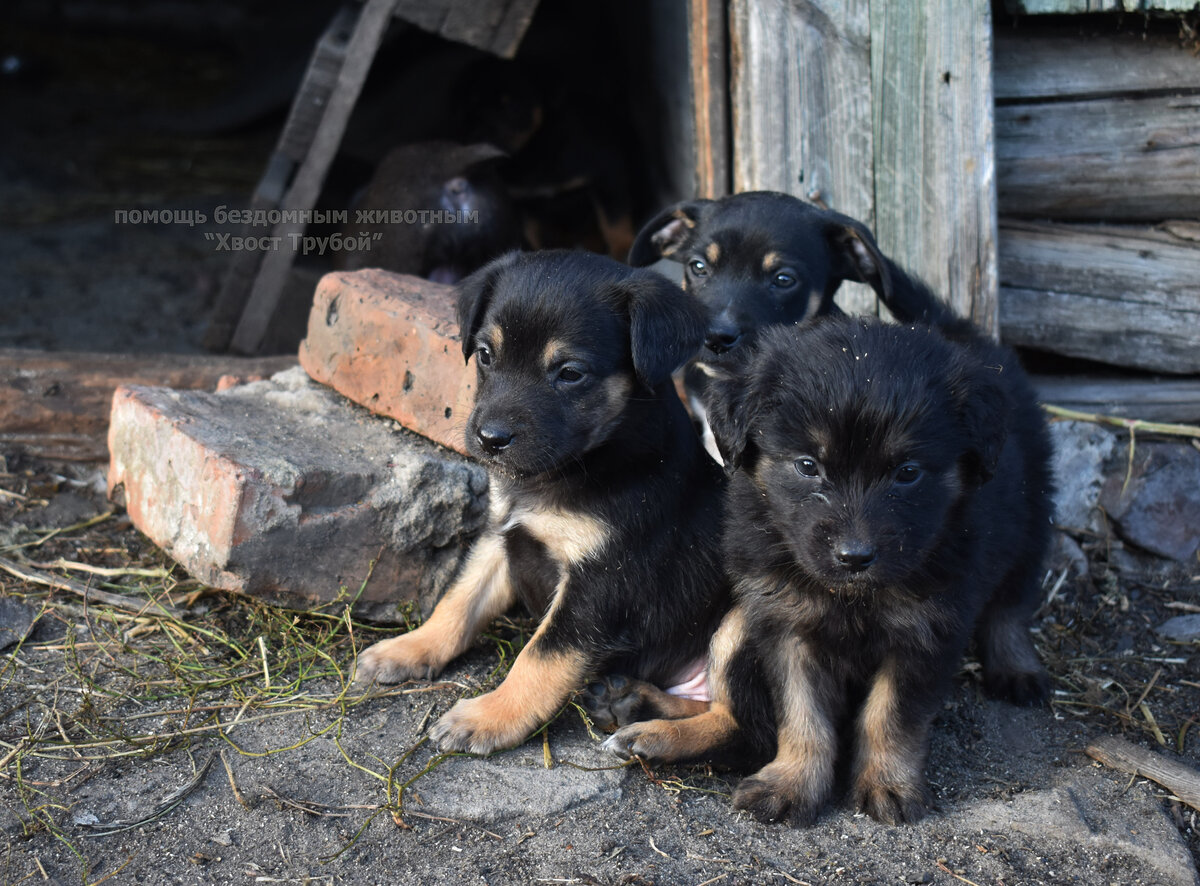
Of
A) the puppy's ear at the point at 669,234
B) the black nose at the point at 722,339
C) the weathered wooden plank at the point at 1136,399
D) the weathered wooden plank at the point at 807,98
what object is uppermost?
the weathered wooden plank at the point at 807,98

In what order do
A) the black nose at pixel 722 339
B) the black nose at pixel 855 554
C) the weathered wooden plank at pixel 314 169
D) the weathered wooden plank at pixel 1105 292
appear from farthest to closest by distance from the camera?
the weathered wooden plank at pixel 314 169 → the weathered wooden plank at pixel 1105 292 → the black nose at pixel 722 339 → the black nose at pixel 855 554

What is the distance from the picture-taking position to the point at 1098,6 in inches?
188

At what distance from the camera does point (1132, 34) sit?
204 inches

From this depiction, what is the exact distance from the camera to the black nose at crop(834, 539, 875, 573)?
2.84 m

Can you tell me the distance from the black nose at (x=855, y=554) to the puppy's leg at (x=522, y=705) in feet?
3.24

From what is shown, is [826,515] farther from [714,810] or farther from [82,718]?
[82,718]

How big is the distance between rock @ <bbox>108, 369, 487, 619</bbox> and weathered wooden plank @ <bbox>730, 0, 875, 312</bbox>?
2084 mm

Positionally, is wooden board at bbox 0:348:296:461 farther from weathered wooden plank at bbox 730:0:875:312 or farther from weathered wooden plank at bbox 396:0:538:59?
weathered wooden plank at bbox 730:0:875:312

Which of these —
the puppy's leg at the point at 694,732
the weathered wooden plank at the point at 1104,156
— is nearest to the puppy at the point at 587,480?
the puppy's leg at the point at 694,732

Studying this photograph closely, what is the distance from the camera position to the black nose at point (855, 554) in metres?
2.84

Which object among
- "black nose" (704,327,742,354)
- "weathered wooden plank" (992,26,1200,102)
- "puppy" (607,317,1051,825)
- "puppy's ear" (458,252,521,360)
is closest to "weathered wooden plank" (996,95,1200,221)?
"weathered wooden plank" (992,26,1200,102)

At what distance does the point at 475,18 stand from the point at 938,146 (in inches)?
106

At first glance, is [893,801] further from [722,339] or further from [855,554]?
[722,339]

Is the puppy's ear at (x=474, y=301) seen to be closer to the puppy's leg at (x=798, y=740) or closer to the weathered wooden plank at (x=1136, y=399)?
the puppy's leg at (x=798, y=740)
